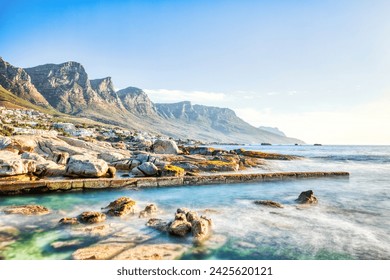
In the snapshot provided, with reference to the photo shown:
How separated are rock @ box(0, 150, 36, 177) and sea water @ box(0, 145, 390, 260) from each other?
218 centimetres

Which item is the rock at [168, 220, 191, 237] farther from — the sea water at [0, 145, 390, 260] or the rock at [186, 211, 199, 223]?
the rock at [186, 211, 199, 223]

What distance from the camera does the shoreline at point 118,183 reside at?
14758 mm

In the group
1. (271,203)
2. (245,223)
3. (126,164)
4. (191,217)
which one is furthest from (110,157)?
(245,223)

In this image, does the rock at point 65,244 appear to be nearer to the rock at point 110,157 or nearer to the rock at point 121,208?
the rock at point 121,208

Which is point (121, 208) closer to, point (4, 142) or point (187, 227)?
point (187, 227)

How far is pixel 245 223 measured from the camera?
1048 cm

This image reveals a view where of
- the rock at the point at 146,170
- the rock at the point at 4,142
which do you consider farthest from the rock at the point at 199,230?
the rock at the point at 4,142

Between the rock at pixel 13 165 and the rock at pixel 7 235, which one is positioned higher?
the rock at pixel 13 165

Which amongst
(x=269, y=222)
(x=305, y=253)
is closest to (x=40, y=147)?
(x=269, y=222)

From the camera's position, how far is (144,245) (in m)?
7.78

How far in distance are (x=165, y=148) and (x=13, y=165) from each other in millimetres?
24151

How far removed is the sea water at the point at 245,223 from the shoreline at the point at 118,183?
569 millimetres

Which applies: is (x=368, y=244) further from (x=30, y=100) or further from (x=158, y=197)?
(x=30, y=100)
